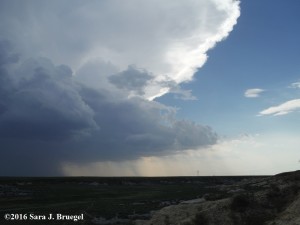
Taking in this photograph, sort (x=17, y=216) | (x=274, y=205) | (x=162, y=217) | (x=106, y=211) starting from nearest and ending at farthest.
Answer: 1. (x=274, y=205)
2. (x=162, y=217)
3. (x=17, y=216)
4. (x=106, y=211)

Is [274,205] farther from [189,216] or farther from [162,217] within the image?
[162,217]

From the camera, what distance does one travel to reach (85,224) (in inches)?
1941

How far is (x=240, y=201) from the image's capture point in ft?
135

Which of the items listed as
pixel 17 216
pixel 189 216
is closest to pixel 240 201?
pixel 189 216

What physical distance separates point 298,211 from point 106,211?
32.8 metres

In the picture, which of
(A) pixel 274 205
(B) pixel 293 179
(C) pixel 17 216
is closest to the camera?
(A) pixel 274 205

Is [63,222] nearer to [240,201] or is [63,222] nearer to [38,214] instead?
[38,214]

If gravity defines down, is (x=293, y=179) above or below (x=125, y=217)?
above

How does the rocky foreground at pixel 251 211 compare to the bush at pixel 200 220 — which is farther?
the bush at pixel 200 220

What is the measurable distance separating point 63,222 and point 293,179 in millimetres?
29965

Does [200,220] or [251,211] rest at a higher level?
[251,211]

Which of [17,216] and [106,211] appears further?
[106,211]

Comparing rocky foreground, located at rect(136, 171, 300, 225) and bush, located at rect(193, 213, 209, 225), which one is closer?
rocky foreground, located at rect(136, 171, 300, 225)

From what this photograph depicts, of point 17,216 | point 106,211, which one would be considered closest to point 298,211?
point 106,211
